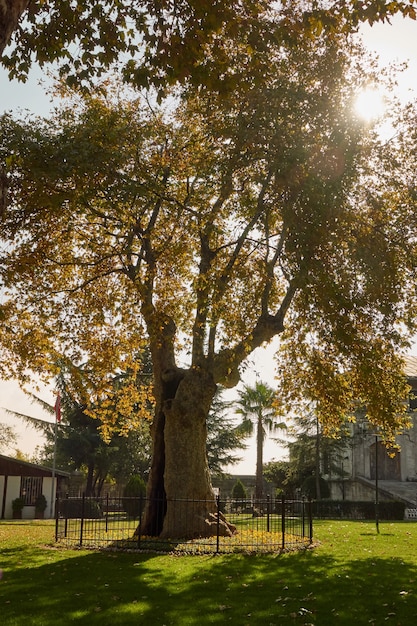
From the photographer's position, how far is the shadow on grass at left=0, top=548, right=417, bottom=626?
9242 mm

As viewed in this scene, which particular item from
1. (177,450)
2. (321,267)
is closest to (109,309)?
(177,450)

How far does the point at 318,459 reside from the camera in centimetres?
4400

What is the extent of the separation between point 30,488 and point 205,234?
93.1ft

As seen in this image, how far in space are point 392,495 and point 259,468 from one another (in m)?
9.02

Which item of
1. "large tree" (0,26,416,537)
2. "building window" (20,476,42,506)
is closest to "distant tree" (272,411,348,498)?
"building window" (20,476,42,506)

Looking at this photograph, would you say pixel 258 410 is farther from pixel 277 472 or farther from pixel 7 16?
pixel 7 16

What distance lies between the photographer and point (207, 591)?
11.1 meters

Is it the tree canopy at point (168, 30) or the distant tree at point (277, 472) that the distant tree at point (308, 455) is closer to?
the distant tree at point (277, 472)

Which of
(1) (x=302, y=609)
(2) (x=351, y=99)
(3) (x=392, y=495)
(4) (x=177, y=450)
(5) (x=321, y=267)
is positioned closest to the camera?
(1) (x=302, y=609)

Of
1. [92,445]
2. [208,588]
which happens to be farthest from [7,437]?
[208,588]

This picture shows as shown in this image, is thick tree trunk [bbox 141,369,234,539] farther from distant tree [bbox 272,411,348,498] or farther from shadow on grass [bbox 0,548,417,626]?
distant tree [bbox 272,411,348,498]

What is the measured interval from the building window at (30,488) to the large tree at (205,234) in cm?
2033

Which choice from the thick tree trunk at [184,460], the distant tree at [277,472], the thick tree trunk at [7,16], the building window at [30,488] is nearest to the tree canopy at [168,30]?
the thick tree trunk at [7,16]

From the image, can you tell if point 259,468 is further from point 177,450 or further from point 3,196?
point 3,196
